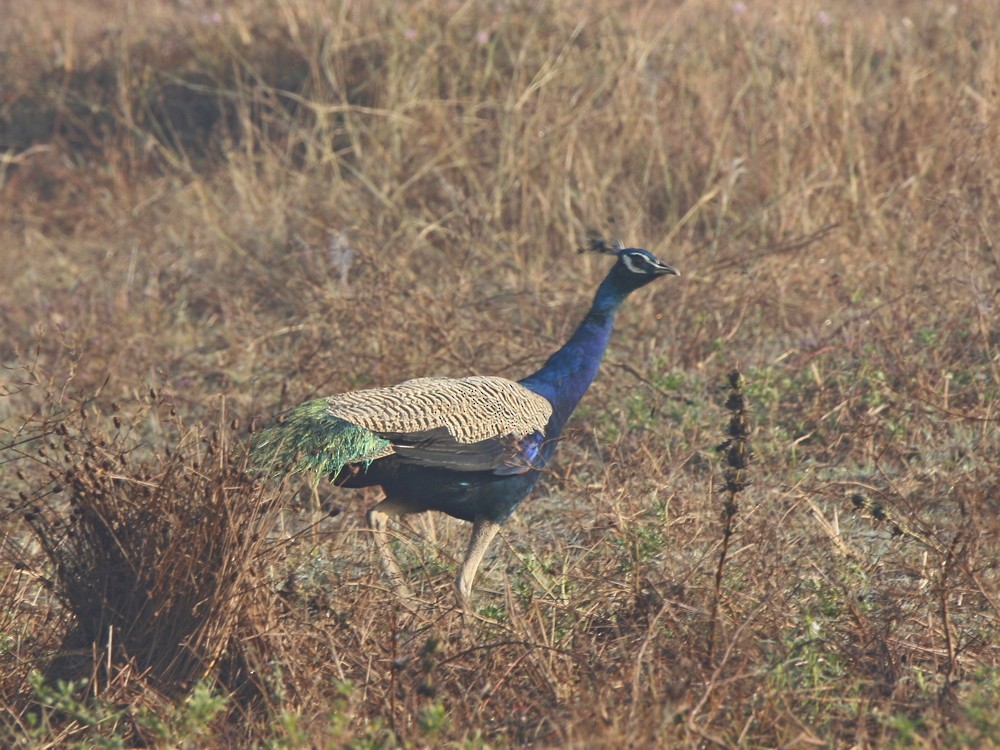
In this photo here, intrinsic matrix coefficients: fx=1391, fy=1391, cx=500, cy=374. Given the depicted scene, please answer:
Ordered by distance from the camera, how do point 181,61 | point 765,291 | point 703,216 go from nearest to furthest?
point 765,291
point 703,216
point 181,61

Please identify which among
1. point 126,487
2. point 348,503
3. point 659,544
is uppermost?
point 126,487

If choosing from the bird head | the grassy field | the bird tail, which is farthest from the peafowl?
the bird head

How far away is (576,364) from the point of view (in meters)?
4.66

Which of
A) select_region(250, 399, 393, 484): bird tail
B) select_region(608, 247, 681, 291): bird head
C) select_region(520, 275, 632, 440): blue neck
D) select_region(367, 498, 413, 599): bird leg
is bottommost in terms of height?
select_region(367, 498, 413, 599): bird leg

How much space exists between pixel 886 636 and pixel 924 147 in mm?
4280

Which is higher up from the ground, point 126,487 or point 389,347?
point 126,487

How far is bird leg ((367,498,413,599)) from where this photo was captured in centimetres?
389

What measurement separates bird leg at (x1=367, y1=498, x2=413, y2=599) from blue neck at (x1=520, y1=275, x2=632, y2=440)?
576 mm

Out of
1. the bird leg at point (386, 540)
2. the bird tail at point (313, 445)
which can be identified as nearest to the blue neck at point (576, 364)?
the bird leg at point (386, 540)

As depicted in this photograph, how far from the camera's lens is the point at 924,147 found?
715 cm

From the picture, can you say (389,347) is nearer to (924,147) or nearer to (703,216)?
(703,216)

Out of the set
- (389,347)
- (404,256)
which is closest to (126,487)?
(389,347)

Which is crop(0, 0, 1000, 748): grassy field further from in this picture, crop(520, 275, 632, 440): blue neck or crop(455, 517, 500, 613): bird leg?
crop(520, 275, 632, 440): blue neck

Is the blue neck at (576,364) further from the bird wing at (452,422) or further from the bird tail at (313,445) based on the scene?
the bird tail at (313,445)
